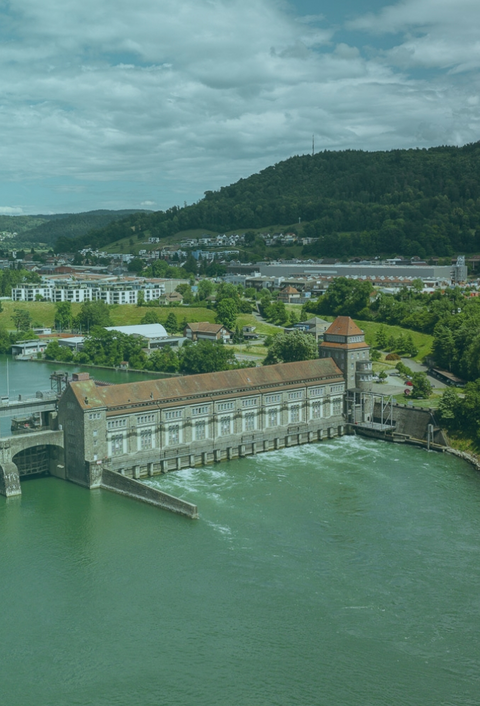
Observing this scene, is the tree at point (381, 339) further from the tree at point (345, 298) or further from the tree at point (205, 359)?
the tree at point (205, 359)

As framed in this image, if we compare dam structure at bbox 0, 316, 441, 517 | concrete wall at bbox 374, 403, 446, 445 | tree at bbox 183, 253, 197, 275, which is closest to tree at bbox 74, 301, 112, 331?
tree at bbox 183, 253, 197, 275

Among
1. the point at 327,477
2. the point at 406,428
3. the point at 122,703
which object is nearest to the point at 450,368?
the point at 406,428

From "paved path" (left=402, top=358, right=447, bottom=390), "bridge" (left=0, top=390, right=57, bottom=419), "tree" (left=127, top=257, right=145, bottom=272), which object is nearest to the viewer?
"bridge" (left=0, top=390, right=57, bottom=419)

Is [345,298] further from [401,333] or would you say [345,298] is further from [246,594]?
[246,594]

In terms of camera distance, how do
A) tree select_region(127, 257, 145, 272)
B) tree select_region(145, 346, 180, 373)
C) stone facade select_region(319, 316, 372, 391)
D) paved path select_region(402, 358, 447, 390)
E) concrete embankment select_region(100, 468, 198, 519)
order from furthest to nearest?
tree select_region(127, 257, 145, 272) → tree select_region(145, 346, 180, 373) → paved path select_region(402, 358, 447, 390) → stone facade select_region(319, 316, 372, 391) → concrete embankment select_region(100, 468, 198, 519)

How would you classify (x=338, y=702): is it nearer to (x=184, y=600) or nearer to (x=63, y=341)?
(x=184, y=600)

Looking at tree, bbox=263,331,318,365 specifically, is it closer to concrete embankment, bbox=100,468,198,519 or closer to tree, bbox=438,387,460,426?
tree, bbox=438,387,460,426

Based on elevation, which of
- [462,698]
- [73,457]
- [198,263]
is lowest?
[462,698]
